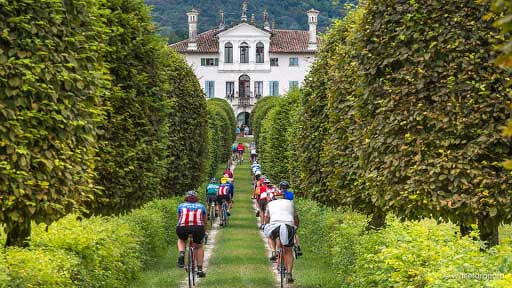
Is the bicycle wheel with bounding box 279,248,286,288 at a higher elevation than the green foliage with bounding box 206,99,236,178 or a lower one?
lower

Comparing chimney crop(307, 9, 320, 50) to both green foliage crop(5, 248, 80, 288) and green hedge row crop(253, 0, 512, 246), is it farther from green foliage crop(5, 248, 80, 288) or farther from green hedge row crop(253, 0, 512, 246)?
green foliage crop(5, 248, 80, 288)

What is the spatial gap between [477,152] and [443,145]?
0.48m

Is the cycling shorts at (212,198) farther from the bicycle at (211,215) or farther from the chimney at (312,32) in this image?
the chimney at (312,32)

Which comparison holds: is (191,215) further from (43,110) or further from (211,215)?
(211,215)

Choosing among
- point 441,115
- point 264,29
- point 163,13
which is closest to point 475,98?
point 441,115

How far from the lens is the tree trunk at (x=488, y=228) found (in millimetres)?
11000

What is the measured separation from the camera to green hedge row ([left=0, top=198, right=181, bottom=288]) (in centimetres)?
994

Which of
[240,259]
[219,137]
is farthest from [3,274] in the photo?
[219,137]

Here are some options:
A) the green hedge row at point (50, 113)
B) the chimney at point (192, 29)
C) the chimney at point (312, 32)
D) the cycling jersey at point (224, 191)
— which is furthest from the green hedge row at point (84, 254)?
the chimney at point (192, 29)

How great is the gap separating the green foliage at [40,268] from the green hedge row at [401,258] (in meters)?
3.94

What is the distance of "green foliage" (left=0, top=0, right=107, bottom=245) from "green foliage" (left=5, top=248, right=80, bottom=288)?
47 centimetres

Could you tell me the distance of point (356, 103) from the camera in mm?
12938

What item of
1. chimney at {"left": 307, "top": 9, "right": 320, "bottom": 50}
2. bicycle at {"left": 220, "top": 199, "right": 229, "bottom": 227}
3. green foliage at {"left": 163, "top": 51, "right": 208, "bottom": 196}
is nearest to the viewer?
green foliage at {"left": 163, "top": 51, "right": 208, "bottom": 196}

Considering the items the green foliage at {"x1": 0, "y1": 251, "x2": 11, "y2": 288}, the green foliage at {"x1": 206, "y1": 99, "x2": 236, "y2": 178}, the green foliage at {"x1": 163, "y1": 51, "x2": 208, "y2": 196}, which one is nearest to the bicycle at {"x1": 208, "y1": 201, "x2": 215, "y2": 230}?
the green foliage at {"x1": 163, "y1": 51, "x2": 208, "y2": 196}
